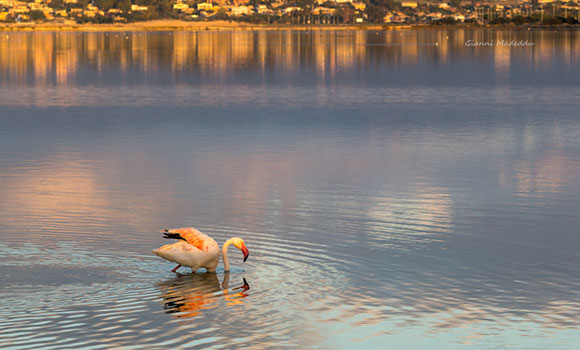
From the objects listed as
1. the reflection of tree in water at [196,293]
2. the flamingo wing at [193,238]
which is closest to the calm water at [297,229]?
the reflection of tree in water at [196,293]

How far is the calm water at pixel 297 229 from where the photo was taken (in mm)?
13117

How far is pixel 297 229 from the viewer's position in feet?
61.5

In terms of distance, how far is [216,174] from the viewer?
25.7 m

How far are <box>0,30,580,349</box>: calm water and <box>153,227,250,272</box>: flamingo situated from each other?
30 centimetres

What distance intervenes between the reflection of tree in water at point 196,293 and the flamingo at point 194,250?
245mm

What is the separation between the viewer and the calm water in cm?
1312

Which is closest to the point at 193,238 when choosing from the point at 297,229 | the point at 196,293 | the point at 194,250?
the point at 194,250

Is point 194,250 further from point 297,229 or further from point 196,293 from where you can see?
point 297,229

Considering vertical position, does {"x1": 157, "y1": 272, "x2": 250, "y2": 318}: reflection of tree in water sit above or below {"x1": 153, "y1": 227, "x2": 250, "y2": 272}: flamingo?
below

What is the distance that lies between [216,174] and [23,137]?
12.8m

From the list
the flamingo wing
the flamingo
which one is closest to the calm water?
the flamingo

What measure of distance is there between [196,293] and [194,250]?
2.92 feet

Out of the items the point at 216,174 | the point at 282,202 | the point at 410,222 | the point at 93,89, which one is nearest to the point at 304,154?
the point at 216,174

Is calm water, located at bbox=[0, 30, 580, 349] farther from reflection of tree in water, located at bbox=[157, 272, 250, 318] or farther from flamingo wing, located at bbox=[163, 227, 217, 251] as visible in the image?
flamingo wing, located at bbox=[163, 227, 217, 251]
